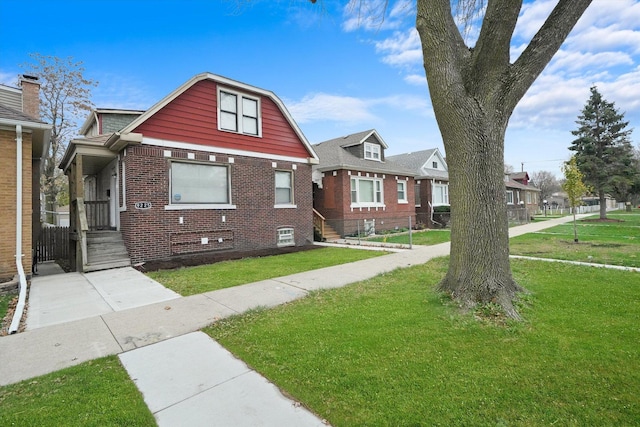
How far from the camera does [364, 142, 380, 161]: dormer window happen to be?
812 inches

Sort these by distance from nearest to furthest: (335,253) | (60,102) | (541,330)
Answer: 1. (541,330)
2. (335,253)
3. (60,102)

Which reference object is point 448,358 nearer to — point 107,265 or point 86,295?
point 86,295

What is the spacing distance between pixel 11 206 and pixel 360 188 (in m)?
15.0

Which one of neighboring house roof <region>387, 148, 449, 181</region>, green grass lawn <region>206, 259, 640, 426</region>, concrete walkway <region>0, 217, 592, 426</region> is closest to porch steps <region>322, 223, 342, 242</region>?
concrete walkway <region>0, 217, 592, 426</region>

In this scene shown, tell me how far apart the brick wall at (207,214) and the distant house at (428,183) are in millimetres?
12318

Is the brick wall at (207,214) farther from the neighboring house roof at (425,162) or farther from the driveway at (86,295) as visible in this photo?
the neighboring house roof at (425,162)

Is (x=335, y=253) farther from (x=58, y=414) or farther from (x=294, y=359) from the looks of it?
(x=58, y=414)

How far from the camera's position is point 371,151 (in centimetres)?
2098

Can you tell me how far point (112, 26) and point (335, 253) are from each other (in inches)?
526

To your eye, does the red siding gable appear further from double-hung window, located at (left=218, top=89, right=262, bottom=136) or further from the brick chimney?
the brick chimney

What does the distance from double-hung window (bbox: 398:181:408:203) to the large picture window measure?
1319 centimetres

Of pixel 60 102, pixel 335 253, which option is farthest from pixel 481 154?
pixel 60 102

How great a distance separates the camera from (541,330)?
12.9ft

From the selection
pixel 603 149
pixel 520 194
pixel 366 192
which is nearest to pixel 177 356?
pixel 366 192
